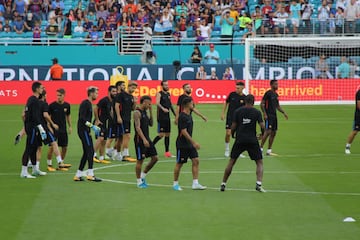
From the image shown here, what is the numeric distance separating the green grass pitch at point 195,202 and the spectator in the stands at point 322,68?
14.3 meters

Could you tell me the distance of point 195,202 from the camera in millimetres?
17734

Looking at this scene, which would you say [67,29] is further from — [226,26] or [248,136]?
[248,136]

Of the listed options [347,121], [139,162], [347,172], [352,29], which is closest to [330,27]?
[352,29]

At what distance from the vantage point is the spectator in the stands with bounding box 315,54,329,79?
41.0 metres

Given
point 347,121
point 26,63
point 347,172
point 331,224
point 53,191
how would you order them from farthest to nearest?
1. point 26,63
2. point 347,121
3. point 347,172
4. point 53,191
5. point 331,224

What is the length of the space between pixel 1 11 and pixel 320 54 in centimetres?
1786

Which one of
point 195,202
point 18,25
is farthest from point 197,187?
point 18,25

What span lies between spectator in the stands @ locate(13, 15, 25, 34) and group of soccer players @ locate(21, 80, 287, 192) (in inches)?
900

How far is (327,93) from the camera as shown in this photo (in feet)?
134

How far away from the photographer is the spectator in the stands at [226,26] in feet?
151

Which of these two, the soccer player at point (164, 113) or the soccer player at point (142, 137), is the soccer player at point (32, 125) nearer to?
the soccer player at point (142, 137)

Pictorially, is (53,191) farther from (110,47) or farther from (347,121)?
(110,47)

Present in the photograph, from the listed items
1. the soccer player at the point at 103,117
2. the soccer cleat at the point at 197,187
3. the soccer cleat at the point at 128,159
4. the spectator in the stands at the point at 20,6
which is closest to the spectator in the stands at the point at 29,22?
the spectator in the stands at the point at 20,6

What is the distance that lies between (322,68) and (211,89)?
5.31 m
